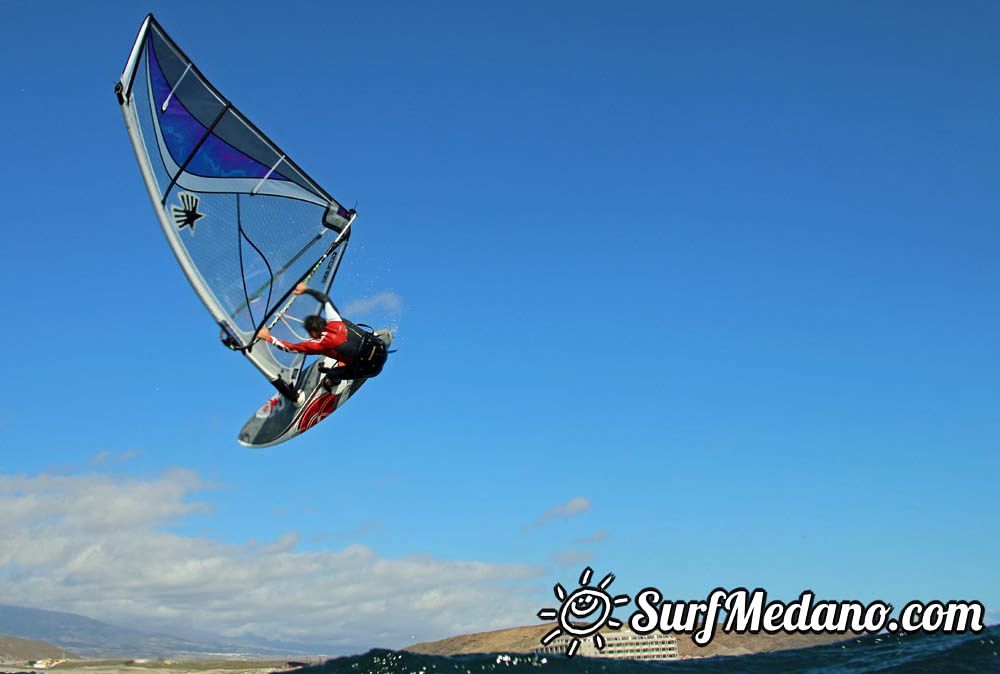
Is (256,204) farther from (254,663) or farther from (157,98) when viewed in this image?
(254,663)

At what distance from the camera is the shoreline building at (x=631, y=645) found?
1496cm

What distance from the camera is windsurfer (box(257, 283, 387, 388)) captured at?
16.3 m

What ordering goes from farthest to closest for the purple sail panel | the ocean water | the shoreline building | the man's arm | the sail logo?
the sail logo → the purple sail panel → the man's arm → the shoreline building → the ocean water

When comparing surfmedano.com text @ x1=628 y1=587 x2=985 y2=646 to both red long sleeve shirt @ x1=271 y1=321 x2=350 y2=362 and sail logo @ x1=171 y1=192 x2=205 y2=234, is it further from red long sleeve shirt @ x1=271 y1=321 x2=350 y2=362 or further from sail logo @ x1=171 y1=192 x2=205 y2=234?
sail logo @ x1=171 y1=192 x2=205 y2=234

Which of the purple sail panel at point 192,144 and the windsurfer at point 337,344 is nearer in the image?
the windsurfer at point 337,344

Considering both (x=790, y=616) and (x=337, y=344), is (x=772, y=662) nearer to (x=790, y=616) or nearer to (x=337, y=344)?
(x=790, y=616)

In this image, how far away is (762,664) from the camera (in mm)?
14969

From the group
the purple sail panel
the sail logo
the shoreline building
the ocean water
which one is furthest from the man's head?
the shoreline building

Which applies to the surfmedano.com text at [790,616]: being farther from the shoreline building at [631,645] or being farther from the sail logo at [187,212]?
the sail logo at [187,212]

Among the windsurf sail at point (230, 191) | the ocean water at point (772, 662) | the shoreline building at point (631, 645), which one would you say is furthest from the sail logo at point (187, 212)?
the shoreline building at point (631, 645)

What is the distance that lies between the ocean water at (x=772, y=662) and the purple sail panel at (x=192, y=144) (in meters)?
10.5

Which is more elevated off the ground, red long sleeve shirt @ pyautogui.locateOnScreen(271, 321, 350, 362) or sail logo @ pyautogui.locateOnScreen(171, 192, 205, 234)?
sail logo @ pyautogui.locateOnScreen(171, 192, 205, 234)

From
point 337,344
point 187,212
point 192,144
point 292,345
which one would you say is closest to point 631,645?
point 337,344

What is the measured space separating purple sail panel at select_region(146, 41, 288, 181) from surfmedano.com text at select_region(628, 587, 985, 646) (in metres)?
12.3
